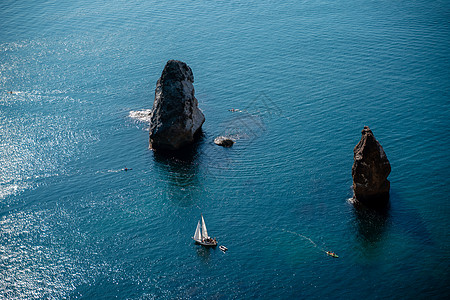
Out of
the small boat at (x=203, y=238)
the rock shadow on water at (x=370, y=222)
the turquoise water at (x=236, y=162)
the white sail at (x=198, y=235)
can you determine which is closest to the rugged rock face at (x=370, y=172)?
the rock shadow on water at (x=370, y=222)

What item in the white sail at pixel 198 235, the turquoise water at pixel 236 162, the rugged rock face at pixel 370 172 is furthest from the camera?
the rugged rock face at pixel 370 172

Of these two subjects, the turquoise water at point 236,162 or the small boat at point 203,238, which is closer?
the turquoise water at point 236,162

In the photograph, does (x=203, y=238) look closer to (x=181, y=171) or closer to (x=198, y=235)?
(x=198, y=235)

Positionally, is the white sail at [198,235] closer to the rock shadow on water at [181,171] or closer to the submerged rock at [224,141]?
the rock shadow on water at [181,171]

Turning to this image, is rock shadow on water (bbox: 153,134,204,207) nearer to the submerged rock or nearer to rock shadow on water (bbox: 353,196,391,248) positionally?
the submerged rock

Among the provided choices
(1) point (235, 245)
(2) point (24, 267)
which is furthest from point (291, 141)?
(2) point (24, 267)

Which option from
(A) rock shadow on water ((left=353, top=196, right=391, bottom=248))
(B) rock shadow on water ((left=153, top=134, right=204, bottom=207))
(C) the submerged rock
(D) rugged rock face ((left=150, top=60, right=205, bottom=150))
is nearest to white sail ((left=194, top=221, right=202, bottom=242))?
(B) rock shadow on water ((left=153, top=134, right=204, bottom=207))
